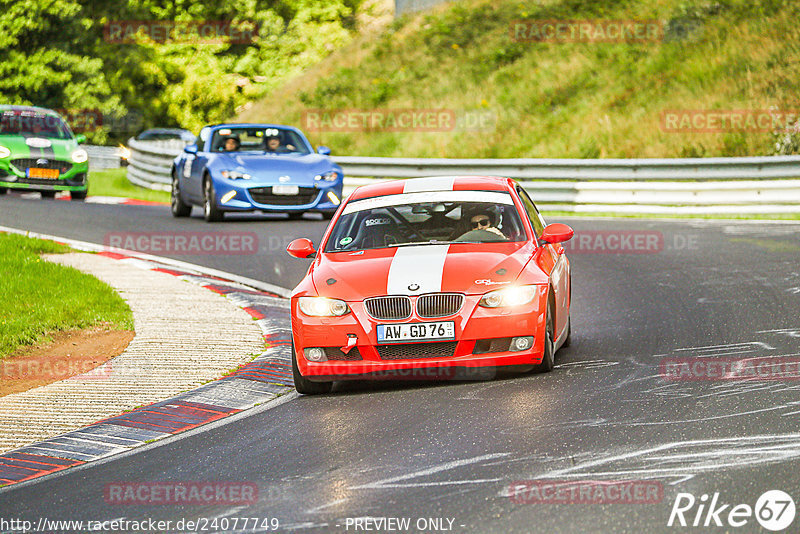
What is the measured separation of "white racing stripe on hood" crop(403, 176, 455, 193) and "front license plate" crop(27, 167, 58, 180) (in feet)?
52.8

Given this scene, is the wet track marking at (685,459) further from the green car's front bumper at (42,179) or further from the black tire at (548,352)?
the green car's front bumper at (42,179)

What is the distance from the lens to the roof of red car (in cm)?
992

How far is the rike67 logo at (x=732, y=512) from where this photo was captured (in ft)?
16.3

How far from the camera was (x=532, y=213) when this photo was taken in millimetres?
10383

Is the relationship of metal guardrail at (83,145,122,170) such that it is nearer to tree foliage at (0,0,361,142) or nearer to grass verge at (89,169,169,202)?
grass verge at (89,169,169,202)

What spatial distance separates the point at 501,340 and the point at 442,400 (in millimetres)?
634

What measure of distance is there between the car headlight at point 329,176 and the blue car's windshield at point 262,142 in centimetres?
117

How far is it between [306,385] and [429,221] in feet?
6.57

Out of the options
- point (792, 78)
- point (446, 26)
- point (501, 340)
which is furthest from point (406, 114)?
point (501, 340)

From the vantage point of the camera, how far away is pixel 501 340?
8203mm

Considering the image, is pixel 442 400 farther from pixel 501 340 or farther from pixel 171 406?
pixel 171 406

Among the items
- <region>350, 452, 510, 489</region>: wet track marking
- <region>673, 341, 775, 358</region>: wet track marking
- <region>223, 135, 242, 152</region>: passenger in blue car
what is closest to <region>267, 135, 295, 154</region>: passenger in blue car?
<region>223, 135, 242, 152</region>: passenger in blue car

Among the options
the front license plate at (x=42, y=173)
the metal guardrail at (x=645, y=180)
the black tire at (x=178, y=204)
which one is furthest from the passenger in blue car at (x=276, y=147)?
the front license plate at (x=42, y=173)

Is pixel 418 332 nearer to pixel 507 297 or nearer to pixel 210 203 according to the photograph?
pixel 507 297
